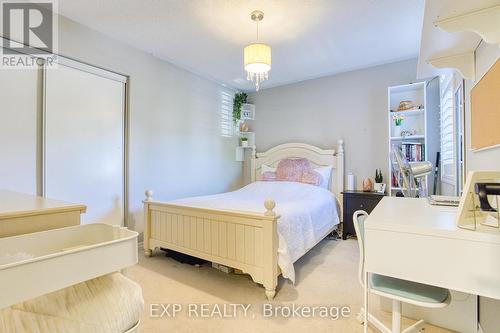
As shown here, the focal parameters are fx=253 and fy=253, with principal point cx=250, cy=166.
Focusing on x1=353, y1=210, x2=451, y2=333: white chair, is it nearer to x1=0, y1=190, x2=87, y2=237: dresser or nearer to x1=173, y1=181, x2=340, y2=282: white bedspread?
x1=173, y1=181, x2=340, y2=282: white bedspread

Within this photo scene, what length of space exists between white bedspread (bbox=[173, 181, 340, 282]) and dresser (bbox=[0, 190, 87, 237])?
4.68 ft

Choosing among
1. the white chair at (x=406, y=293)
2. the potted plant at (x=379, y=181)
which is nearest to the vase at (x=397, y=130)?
the potted plant at (x=379, y=181)

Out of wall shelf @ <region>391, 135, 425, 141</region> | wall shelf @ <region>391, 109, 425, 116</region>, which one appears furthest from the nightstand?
wall shelf @ <region>391, 109, 425, 116</region>

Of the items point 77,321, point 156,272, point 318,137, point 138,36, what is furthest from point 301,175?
point 77,321

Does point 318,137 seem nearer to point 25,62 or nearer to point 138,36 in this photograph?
point 138,36

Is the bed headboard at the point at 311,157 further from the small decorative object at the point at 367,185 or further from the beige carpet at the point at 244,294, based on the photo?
the beige carpet at the point at 244,294

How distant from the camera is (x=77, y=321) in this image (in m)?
0.70

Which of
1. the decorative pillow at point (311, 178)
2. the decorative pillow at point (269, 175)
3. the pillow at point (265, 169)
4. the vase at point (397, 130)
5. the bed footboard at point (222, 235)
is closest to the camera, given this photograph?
the bed footboard at point (222, 235)

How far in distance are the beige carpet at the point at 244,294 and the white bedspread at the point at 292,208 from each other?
247mm

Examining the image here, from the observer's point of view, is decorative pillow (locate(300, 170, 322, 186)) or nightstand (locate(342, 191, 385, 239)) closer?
nightstand (locate(342, 191, 385, 239))

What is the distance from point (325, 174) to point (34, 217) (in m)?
3.40

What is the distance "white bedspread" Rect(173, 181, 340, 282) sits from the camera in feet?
6.94

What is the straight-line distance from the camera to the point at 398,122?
11.3 feet

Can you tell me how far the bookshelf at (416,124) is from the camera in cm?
319
